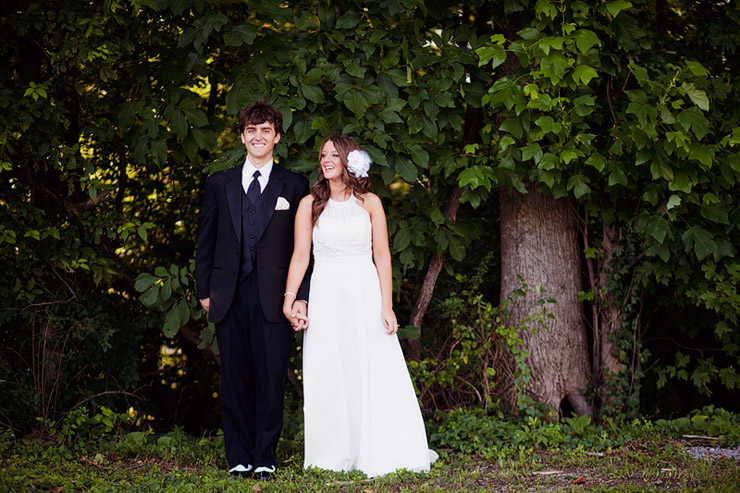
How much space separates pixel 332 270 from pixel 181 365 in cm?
336

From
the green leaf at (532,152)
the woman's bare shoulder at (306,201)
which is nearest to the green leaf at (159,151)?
the woman's bare shoulder at (306,201)

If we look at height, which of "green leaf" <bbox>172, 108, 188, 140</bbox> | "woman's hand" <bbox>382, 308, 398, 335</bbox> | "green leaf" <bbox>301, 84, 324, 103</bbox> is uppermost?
"green leaf" <bbox>301, 84, 324, 103</bbox>

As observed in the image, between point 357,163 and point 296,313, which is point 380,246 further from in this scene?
point 296,313

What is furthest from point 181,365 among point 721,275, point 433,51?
point 721,275

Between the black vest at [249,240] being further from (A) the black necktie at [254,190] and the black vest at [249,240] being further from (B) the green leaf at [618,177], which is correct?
(B) the green leaf at [618,177]

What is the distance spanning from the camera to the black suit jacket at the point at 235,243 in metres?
4.09

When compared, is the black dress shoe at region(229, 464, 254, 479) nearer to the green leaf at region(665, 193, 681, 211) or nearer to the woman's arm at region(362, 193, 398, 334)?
the woman's arm at region(362, 193, 398, 334)

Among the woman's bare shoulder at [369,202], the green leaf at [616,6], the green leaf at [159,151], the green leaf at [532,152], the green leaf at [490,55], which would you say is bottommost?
the woman's bare shoulder at [369,202]

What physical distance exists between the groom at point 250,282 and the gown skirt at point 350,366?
19 cm

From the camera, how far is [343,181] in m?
4.25

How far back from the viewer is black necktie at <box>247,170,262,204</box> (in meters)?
4.14

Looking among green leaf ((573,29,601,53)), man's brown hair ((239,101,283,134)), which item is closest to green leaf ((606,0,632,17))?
green leaf ((573,29,601,53))

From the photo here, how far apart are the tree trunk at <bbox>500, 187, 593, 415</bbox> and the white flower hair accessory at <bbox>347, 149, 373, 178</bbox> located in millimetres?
1731

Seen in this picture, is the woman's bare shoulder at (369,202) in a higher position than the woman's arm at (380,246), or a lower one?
higher
